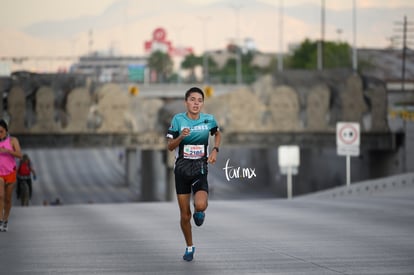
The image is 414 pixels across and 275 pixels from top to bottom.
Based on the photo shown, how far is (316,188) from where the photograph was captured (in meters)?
98.1

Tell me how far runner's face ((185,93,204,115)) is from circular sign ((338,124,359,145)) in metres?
29.2

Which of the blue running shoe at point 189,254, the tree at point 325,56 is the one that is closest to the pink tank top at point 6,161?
the blue running shoe at point 189,254

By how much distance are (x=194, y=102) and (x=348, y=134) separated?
97.0 feet

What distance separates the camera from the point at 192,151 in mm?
13859

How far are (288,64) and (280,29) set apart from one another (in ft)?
180

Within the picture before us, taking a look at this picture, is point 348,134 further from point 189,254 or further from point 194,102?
point 194,102

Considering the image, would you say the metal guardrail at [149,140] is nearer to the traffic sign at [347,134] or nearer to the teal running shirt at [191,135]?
the traffic sign at [347,134]

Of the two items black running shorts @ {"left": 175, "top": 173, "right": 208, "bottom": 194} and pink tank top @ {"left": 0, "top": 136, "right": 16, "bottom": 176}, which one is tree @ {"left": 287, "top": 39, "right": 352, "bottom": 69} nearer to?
pink tank top @ {"left": 0, "top": 136, "right": 16, "bottom": 176}

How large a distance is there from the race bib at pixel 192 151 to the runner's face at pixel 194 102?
0.38 meters

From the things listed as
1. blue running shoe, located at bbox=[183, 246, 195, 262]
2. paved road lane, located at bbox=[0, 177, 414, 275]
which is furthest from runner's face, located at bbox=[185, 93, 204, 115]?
paved road lane, located at bbox=[0, 177, 414, 275]

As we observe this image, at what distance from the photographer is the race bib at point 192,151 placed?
45.4 feet

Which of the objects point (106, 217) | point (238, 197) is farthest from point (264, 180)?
point (106, 217)

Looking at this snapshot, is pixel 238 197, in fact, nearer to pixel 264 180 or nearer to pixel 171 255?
pixel 264 180

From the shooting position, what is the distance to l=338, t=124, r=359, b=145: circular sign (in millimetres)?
42750
